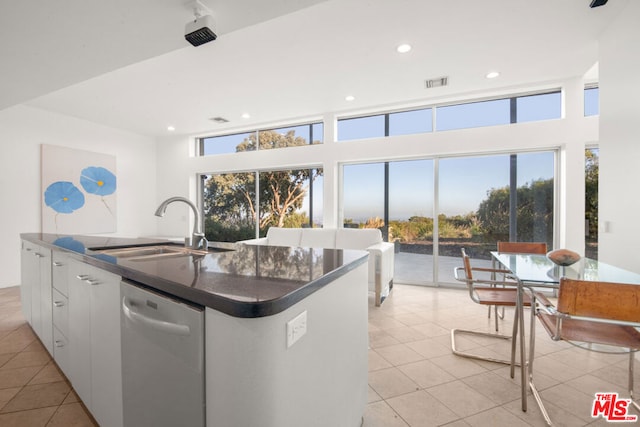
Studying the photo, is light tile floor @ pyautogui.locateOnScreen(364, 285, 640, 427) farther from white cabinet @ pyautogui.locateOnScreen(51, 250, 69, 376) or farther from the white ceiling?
the white ceiling

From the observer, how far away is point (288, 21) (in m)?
2.52

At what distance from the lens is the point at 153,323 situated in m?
0.93

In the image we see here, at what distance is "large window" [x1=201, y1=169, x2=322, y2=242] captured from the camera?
5383 mm

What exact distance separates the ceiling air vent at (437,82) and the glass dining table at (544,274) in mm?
2496

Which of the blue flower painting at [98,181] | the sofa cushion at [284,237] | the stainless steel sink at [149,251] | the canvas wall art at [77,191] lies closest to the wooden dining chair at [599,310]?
the stainless steel sink at [149,251]

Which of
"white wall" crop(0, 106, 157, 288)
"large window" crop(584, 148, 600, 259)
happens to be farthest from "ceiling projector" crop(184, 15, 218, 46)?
"large window" crop(584, 148, 600, 259)

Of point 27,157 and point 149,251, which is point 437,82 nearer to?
point 149,251

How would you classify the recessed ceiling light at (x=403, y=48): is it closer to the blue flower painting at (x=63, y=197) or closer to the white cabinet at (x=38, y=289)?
the white cabinet at (x=38, y=289)

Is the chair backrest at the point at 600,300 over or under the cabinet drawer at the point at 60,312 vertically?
over

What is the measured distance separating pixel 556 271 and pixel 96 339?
2.72m

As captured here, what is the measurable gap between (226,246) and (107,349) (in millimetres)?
881

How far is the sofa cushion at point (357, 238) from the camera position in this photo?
4.24 meters

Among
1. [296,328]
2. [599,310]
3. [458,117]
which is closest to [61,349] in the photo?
[296,328]

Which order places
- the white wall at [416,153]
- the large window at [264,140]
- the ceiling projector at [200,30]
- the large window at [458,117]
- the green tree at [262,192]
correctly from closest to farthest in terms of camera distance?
the ceiling projector at [200,30]
the white wall at [416,153]
the large window at [458,117]
the large window at [264,140]
the green tree at [262,192]
